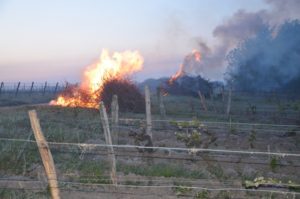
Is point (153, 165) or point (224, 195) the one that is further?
point (153, 165)

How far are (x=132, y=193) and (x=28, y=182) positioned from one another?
7.59 feet

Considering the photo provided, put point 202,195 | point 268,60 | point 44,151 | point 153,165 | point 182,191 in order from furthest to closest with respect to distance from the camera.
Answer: point 268,60 → point 153,165 → point 182,191 → point 202,195 → point 44,151

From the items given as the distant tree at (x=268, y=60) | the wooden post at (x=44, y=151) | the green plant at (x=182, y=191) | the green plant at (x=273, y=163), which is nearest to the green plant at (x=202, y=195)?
the green plant at (x=182, y=191)

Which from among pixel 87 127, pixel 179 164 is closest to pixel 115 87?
pixel 87 127

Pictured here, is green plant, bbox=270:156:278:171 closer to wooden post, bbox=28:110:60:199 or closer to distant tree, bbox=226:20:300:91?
wooden post, bbox=28:110:60:199

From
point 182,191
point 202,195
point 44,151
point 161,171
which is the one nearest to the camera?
point 44,151

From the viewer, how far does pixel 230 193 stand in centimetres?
1015

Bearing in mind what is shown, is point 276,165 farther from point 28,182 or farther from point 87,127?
point 87,127

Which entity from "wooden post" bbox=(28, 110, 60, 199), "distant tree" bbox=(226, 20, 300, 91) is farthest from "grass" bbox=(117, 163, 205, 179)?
"distant tree" bbox=(226, 20, 300, 91)

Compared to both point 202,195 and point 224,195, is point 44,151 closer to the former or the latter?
point 202,195

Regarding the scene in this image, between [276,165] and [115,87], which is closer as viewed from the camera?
[276,165]

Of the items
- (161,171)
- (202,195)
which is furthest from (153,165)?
(202,195)

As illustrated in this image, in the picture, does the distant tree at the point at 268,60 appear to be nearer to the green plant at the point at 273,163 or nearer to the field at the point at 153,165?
the field at the point at 153,165

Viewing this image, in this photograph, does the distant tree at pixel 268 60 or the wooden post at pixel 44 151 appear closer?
the wooden post at pixel 44 151
